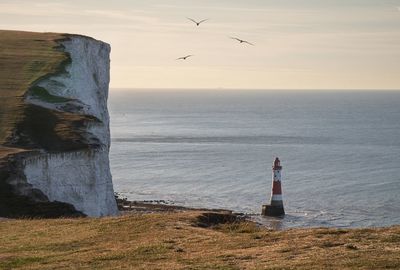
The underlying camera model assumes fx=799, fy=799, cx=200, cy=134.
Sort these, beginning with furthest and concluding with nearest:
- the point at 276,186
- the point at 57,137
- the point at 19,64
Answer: the point at 19,64 → the point at 276,186 → the point at 57,137

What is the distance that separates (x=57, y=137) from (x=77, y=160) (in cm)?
251

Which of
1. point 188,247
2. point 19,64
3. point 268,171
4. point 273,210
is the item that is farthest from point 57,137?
point 268,171

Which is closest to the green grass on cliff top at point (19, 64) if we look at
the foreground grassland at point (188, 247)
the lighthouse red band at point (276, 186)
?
the lighthouse red band at point (276, 186)

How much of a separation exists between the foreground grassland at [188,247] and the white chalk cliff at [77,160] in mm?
14592

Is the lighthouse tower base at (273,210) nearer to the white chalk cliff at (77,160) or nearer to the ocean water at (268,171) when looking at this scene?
the ocean water at (268,171)

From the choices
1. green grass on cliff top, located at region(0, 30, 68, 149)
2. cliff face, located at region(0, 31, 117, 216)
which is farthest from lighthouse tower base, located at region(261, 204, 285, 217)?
green grass on cliff top, located at region(0, 30, 68, 149)

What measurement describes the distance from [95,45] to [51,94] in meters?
11.6

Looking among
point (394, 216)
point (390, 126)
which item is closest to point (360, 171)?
point (394, 216)

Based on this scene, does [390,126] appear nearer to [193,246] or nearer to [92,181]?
[92,181]

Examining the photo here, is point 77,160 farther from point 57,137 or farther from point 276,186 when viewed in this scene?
point 276,186

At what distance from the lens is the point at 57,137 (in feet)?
133

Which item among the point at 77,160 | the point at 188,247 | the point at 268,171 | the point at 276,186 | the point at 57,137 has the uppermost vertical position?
the point at 57,137

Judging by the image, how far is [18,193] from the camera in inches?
1300

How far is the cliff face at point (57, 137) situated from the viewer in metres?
33.9
